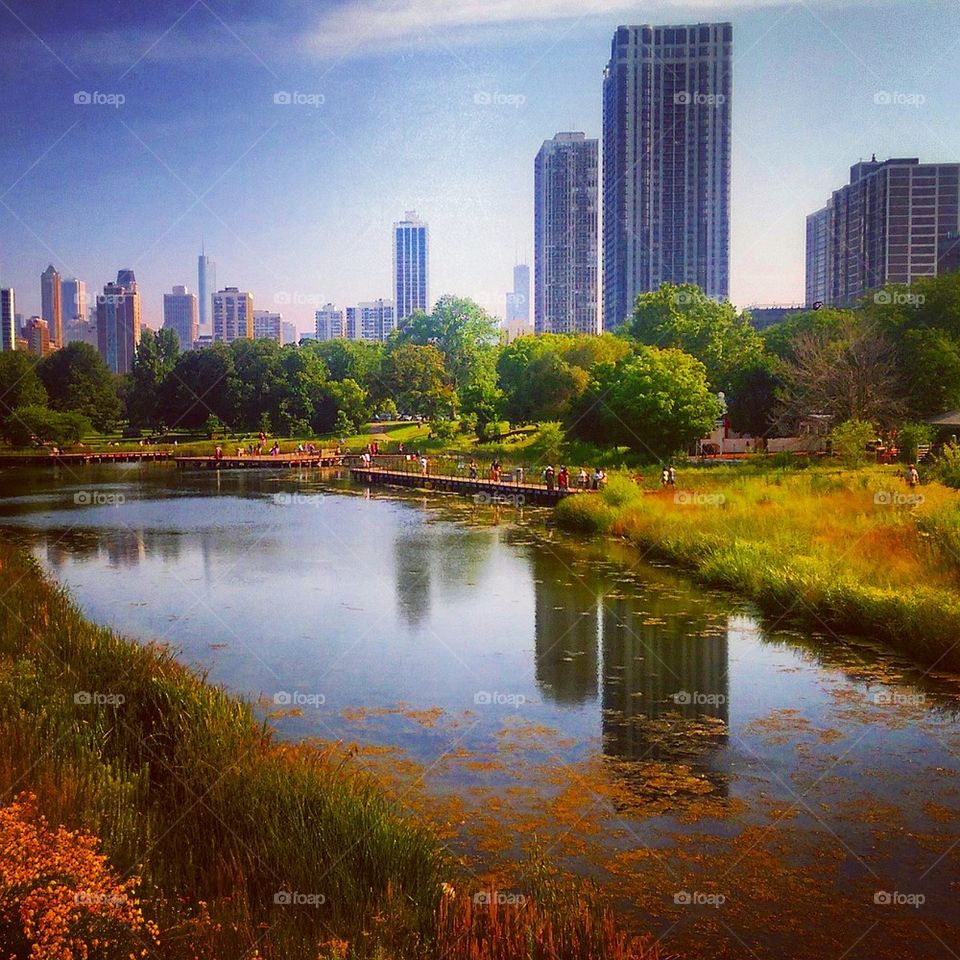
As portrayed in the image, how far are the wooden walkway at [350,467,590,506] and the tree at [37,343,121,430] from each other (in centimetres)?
3810

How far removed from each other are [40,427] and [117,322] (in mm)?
118084

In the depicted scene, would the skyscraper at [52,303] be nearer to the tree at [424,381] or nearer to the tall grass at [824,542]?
the tree at [424,381]

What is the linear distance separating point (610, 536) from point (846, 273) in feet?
342

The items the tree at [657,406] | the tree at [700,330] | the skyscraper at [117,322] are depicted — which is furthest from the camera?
the skyscraper at [117,322]

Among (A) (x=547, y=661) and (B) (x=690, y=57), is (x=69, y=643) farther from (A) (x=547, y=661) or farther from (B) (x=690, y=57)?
(B) (x=690, y=57)

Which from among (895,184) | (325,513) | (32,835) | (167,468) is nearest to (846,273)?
(895,184)

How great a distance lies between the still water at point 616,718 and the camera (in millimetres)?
9102

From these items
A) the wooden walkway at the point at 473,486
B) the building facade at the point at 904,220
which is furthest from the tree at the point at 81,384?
the building facade at the point at 904,220

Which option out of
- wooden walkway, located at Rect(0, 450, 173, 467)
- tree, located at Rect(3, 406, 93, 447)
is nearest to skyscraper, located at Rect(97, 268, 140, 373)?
tree, located at Rect(3, 406, 93, 447)

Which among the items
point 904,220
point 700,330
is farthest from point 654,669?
point 904,220

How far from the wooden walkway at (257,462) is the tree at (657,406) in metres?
25.4

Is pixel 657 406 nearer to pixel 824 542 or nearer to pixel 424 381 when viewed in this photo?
pixel 824 542

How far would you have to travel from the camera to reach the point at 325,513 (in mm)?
39312

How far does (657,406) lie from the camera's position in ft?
143
